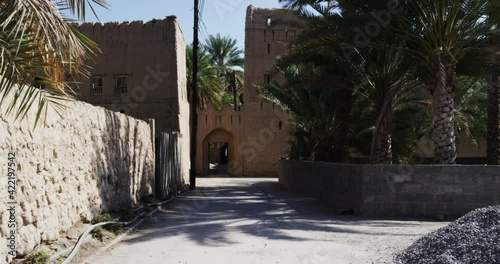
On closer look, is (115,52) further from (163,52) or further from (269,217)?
(269,217)

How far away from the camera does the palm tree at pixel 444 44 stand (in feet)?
40.2

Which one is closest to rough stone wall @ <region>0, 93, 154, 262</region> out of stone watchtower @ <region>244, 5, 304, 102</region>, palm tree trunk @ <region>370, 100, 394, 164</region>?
palm tree trunk @ <region>370, 100, 394, 164</region>

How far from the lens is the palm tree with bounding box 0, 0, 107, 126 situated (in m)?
4.76

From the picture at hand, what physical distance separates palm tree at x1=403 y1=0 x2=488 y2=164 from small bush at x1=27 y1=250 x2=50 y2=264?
9.60 meters

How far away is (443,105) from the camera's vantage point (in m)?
12.4

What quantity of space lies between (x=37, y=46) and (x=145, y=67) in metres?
19.8

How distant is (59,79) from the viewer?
546cm

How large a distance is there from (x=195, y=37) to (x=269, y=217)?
1339cm

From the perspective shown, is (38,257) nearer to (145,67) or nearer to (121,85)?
(145,67)

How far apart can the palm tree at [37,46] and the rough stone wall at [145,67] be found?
1877 cm

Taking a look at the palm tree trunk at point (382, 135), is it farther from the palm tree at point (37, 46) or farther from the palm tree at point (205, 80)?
the palm tree at point (205, 80)

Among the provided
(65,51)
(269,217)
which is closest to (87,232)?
(65,51)

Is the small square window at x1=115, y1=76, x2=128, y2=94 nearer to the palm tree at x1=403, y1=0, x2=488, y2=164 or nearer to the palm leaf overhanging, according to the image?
the palm leaf overhanging

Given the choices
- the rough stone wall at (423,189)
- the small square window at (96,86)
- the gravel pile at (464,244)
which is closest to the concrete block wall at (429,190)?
the rough stone wall at (423,189)
